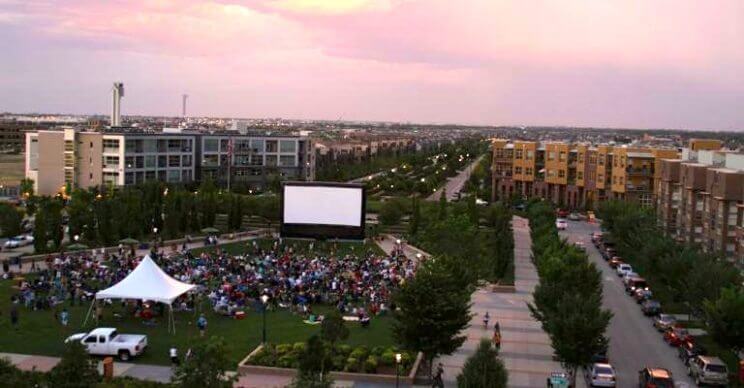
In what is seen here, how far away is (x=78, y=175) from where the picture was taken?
2835 inches

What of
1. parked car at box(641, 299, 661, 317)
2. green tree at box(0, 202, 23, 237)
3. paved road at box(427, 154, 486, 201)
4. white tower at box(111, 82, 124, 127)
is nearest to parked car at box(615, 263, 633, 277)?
parked car at box(641, 299, 661, 317)

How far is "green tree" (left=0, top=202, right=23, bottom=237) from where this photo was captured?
46.1m

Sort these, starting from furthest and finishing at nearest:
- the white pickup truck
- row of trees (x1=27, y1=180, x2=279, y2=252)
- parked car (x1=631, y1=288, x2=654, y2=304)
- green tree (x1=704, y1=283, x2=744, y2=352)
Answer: row of trees (x1=27, y1=180, x2=279, y2=252)
parked car (x1=631, y1=288, x2=654, y2=304)
the white pickup truck
green tree (x1=704, y1=283, x2=744, y2=352)

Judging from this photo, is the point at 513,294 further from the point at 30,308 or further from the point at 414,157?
the point at 414,157

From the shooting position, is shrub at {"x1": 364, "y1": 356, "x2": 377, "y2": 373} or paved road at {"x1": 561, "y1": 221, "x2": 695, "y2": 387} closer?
shrub at {"x1": 364, "y1": 356, "x2": 377, "y2": 373}

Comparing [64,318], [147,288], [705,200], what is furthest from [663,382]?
[705,200]

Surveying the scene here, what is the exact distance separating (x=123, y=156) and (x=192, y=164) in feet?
32.7

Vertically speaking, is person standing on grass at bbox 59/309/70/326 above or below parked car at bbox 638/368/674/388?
below

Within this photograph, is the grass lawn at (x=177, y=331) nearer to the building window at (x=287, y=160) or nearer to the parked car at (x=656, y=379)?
the parked car at (x=656, y=379)

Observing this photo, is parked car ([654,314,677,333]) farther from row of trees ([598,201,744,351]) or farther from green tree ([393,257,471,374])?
green tree ([393,257,471,374])

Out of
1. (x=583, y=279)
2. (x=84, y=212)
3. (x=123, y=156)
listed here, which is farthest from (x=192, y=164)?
(x=583, y=279)

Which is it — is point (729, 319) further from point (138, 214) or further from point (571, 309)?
point (138, 214)

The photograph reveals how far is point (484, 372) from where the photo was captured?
15.3 meters

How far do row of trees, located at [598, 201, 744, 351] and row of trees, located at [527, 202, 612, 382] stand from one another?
336 centimetres
